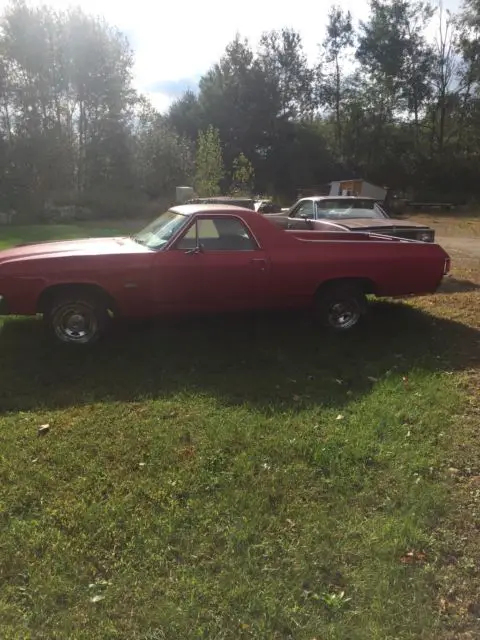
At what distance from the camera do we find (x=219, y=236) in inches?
245

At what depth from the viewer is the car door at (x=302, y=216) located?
10923 millimetres

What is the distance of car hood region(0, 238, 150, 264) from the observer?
5785 millimetres

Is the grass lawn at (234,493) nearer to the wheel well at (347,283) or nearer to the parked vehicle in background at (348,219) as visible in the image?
the wheel well at (347,283)

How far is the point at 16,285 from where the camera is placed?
5531 millimetres

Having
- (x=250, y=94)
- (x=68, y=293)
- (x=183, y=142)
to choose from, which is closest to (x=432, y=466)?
(x=68, y=293)

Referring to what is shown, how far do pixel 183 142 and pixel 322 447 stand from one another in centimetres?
3901

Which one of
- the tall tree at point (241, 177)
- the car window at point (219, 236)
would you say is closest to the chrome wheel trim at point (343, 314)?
the car window at point (219, 236)

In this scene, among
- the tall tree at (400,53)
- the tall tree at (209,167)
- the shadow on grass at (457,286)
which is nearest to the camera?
the shadow on grass at (457,286)

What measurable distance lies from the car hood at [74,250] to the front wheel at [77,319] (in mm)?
483

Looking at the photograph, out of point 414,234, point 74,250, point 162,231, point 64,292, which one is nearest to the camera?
point 64,292

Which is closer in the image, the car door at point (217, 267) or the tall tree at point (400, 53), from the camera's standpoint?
the car door at point (217, 267)

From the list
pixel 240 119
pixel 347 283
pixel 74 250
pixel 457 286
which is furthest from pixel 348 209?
pixel 240 119

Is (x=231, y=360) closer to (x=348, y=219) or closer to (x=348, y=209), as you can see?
(x=348, y=219)

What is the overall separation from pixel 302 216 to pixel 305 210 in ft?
0.72
